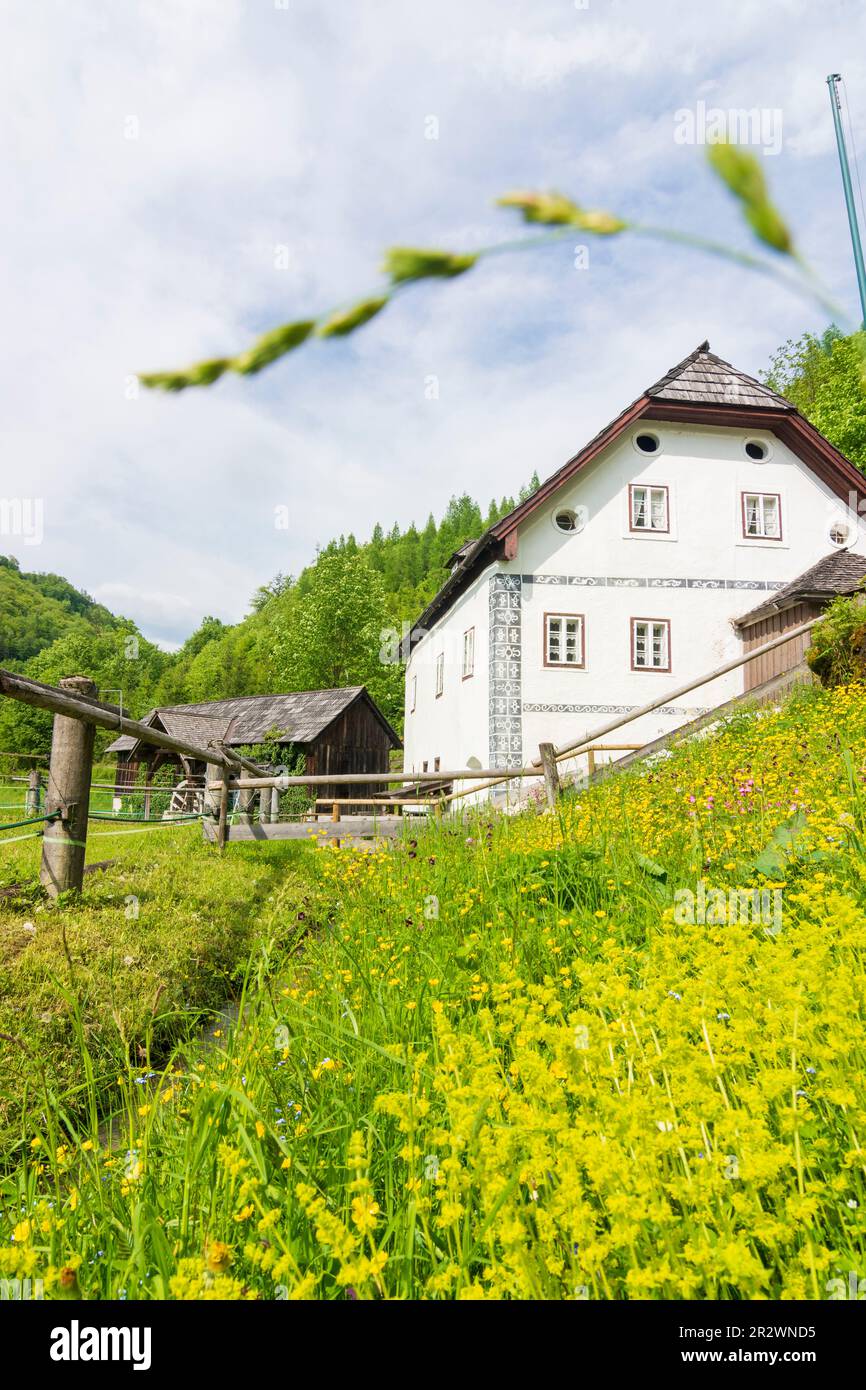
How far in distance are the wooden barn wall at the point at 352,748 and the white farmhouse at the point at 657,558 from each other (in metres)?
14.6

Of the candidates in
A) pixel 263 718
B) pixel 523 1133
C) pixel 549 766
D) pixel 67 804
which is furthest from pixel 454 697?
pixel 523 1133

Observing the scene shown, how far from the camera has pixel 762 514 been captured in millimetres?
19391

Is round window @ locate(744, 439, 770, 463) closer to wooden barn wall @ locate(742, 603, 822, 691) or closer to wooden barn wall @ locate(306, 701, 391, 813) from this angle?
wooden barn wall @ locate(742, 603, 822, 691)

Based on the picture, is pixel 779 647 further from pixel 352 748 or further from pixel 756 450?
pixel 352 748

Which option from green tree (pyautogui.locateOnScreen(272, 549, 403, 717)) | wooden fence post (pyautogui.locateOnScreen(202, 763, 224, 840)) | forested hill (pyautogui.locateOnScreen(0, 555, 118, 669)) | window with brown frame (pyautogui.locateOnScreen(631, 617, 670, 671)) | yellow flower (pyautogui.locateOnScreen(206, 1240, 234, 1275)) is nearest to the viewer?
yellow flower (pyautogui.locateOnScreen(206, 1240, 234, 1275))

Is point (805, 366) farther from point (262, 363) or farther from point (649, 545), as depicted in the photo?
point (262, 363)

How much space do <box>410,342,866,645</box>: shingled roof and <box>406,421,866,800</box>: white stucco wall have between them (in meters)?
0.31

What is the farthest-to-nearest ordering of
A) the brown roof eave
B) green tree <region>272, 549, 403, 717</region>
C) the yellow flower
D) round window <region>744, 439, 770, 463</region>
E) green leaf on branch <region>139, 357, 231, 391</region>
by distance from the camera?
green tree <region>272, 549, 403, 717</region>
round window <region>744, 439, 770, 463</region>
the brown roof eave
the yellow flower
green leaf on branch <region>139, 357, 231, 391</region>

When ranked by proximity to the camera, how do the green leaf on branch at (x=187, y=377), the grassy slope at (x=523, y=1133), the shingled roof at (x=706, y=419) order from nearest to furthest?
the green leaf on branch at (x=187, y=377) < the grassy slope at (x=523, y=1133) < the shingled roof at (x=706, y=419)

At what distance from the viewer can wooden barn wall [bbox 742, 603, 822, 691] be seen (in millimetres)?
17641

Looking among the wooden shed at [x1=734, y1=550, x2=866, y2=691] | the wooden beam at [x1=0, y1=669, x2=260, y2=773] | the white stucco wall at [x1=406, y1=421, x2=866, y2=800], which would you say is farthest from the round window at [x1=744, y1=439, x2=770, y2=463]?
the wooden beam at [x1=0, y1=669, x2=260, y2=773]

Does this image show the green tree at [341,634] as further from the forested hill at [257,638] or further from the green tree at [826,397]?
the green tree at [826,397]

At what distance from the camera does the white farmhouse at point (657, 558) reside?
721 inches

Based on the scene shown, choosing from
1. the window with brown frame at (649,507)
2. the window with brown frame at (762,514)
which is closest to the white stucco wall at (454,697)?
the window with brown frame at (649,507)
